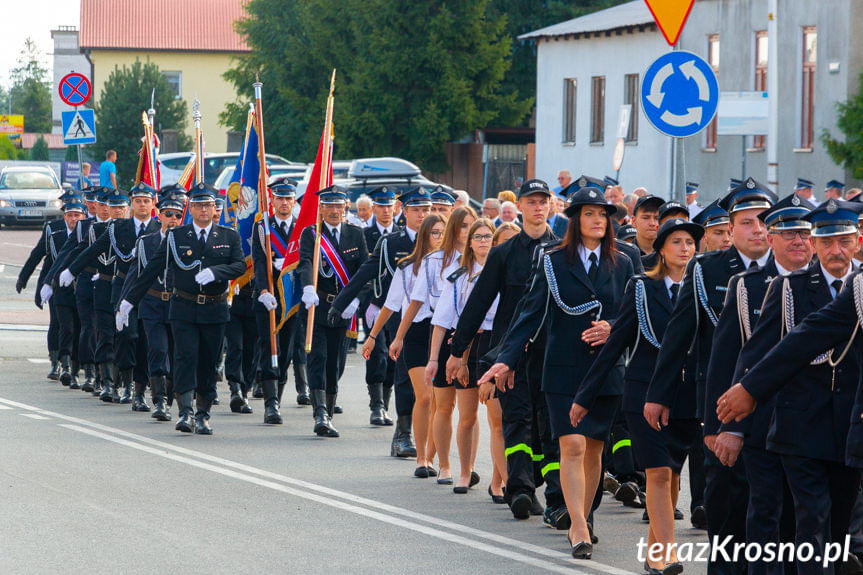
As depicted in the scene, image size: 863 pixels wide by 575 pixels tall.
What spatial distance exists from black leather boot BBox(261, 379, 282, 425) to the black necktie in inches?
233

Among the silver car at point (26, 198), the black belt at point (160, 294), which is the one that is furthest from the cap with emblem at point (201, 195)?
the silver car at point (26, 198)

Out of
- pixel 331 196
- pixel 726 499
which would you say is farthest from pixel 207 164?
pixel 726 499

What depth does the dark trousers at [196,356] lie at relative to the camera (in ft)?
43.1

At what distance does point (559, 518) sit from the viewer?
8.96 metres

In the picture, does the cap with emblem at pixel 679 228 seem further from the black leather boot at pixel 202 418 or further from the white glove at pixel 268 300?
the white glove at pixel 268 300

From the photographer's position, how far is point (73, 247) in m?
17.0

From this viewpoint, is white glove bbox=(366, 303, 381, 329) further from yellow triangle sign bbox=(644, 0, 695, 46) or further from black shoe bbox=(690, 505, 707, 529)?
black shoe bbox=(690, 505, 707, 529)

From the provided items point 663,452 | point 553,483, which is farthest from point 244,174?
point 663,452

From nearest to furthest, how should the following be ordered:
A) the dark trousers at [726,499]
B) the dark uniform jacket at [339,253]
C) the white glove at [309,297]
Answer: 1. the dark trousers at [726,499]
2. the white glove at [309,297]
3. the dark uniform jacket at [339,253]

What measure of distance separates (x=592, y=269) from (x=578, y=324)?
34 cm

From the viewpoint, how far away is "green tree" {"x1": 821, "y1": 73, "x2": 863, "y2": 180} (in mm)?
26141

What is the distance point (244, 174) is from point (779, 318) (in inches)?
395

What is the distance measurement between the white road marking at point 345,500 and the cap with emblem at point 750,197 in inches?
77.9

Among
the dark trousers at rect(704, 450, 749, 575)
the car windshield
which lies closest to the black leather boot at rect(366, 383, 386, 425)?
the dark trousers at rect(704, 450, 749, 575)
